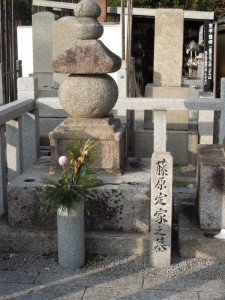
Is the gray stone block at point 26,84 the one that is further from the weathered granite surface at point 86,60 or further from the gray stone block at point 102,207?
the gray stone block at point 102,207

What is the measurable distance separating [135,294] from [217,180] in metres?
1.27

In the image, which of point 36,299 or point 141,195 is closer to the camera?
point 36,299

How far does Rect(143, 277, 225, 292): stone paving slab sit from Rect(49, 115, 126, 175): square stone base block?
127 centimetres

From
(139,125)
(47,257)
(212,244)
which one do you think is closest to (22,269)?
(47,257)

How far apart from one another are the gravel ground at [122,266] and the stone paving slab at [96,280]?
8cm

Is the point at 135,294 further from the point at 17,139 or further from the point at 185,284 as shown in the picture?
the point at 17,139

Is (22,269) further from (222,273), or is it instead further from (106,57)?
(106,57)

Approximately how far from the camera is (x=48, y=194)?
14.1ft

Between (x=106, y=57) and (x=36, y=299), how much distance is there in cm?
233

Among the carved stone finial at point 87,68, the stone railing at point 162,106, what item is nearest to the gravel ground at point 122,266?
the carved stone finial at point 87,68

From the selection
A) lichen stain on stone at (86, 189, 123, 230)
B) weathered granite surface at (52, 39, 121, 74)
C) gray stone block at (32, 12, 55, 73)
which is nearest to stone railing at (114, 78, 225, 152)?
weathered granite surface at (52, 39, 121, 74)

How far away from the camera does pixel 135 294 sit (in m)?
4.01

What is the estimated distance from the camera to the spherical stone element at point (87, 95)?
508 centimetres

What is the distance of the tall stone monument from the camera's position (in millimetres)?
5020
